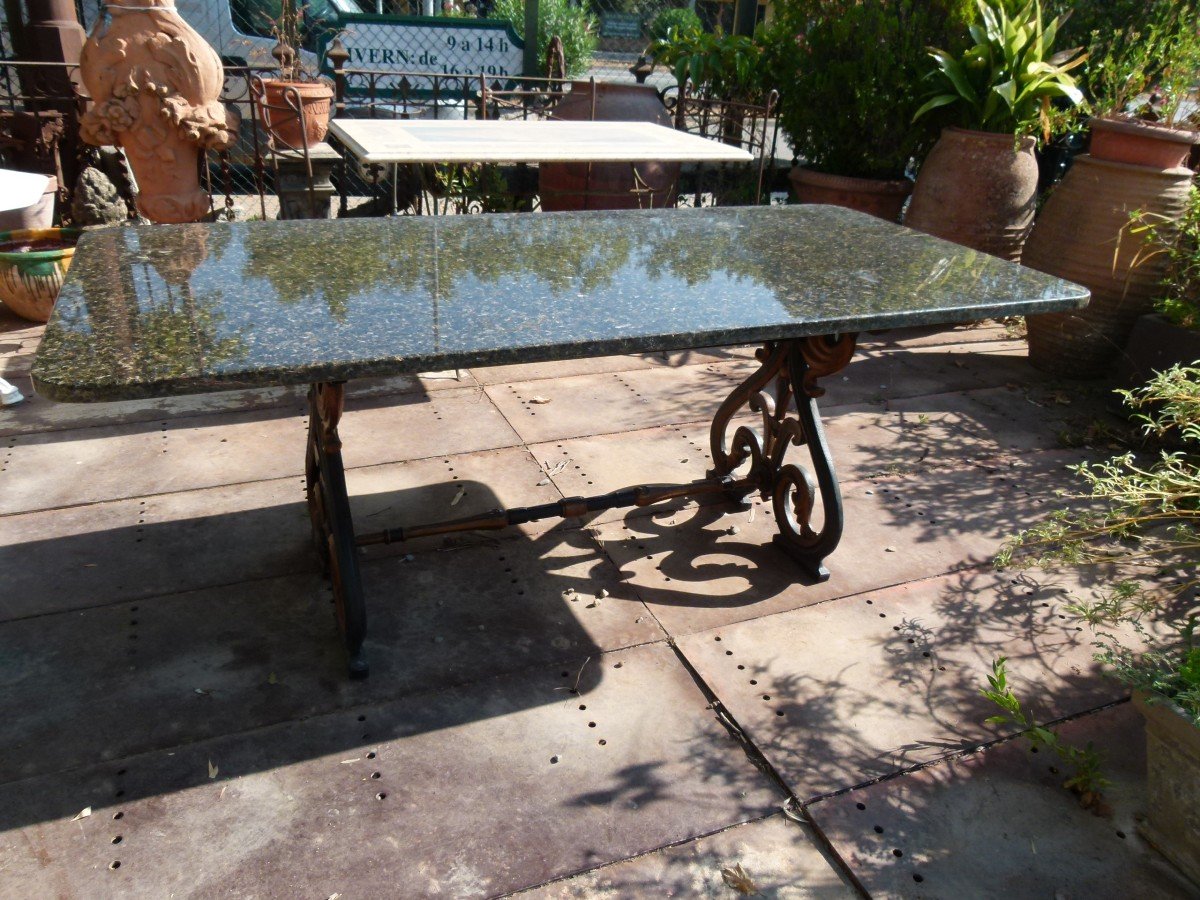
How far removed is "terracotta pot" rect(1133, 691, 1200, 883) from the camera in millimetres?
1909

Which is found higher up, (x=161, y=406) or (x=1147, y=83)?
(x=1147, y=83)

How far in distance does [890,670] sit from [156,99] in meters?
4.46

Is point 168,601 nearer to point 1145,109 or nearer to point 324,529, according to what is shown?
point 324,529

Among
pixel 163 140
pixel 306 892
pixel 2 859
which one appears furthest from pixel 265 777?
pixel 163 140

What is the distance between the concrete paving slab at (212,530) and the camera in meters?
2.77

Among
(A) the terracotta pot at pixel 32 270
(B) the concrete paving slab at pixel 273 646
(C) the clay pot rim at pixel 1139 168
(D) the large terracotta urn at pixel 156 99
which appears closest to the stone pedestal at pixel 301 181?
(D) the large terracotta urn at pixel 156 99

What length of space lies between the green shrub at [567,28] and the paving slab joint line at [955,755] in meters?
10.6

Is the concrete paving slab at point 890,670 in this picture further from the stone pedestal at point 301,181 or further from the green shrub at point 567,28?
the green shrub at point 567,28

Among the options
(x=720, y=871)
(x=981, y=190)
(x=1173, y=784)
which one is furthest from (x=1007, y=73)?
(x=720, y=871)

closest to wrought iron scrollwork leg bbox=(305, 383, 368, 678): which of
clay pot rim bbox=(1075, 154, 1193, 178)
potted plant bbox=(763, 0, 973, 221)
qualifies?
clay pot rim bbox=(1075, 154, 1193, 178)

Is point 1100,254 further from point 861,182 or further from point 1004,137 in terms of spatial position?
point 861,182

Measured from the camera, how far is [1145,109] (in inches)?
188

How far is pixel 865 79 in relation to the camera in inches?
221

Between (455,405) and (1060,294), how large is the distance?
2579mm
